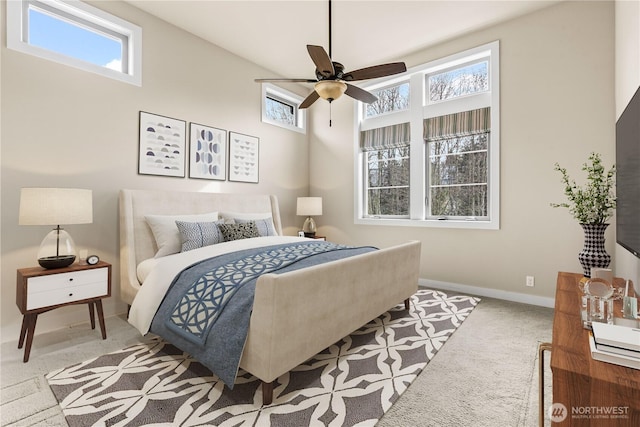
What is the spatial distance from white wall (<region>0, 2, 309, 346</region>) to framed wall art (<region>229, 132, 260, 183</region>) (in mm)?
135

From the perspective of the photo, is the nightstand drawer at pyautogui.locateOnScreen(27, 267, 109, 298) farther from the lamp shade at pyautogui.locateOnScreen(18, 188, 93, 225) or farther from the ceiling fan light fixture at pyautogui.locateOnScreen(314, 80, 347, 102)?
the ceiling fan light fixture at pyautogui.locateOnScreen(314, 80, 347, 102)

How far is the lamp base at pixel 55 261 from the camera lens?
2.36 metres

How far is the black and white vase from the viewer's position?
7.08 ft

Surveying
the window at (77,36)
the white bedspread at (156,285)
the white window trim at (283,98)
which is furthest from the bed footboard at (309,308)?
the white window trim at (283,98)

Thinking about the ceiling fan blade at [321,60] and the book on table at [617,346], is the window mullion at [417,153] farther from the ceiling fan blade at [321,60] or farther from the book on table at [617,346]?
the book on table at [617,346]

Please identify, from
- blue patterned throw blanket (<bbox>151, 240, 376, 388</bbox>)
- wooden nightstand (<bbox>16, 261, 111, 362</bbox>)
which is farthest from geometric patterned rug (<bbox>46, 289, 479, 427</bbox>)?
wooden nightstand (<bbox>16, 261, 111, 362</bbox>)

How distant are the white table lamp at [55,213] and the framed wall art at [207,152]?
1400 mm

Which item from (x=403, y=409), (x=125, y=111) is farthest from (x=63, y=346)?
(x=403, y=409)

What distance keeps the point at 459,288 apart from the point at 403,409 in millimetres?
2587

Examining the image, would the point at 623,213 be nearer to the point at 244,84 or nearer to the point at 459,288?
the point at 459,288

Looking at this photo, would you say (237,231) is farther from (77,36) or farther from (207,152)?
(77,36)

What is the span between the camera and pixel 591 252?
2.20 m

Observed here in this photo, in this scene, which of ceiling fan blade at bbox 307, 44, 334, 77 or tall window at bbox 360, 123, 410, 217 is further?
tall window at bbox 360, 123, 410, 217

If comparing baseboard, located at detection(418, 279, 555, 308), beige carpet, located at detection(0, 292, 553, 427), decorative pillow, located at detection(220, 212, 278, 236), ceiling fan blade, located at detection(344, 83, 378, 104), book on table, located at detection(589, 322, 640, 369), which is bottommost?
beige carpet, located at detection(0, 292, 553, 427)
